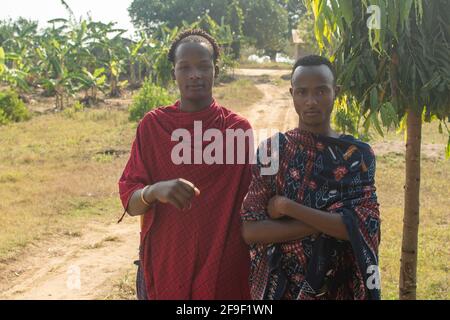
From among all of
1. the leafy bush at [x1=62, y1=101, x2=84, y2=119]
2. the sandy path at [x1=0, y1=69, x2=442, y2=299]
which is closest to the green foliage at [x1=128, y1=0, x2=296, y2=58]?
the leafy bush at [x1=62, y1=101, x2=84, y2=119]

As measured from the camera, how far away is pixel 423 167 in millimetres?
9039

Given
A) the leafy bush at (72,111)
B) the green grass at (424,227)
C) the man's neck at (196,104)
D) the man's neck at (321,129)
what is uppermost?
the man's neck at (196,104)

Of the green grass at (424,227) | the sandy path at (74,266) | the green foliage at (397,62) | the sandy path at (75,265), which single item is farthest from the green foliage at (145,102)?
the green foliage at (397,62)

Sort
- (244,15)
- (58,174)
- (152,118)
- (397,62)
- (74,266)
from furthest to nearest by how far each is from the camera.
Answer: (244,15)
(58,174)
(74,266)
(397,62)
(152,118)

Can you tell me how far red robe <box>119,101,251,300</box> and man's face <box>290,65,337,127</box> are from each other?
0.26 m

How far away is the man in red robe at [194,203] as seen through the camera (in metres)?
1.98

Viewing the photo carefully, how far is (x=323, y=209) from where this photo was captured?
1.79 metres

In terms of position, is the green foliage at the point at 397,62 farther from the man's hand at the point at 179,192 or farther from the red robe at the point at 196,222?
the man's hand at the point at 179,192

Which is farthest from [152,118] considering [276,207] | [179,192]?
[276,207]

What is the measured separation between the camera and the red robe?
198cm

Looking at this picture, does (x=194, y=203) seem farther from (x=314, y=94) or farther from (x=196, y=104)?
(x=314, y=94)

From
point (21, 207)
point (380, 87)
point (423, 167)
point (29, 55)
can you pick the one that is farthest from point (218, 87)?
point (380, 87)

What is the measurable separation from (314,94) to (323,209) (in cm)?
39
